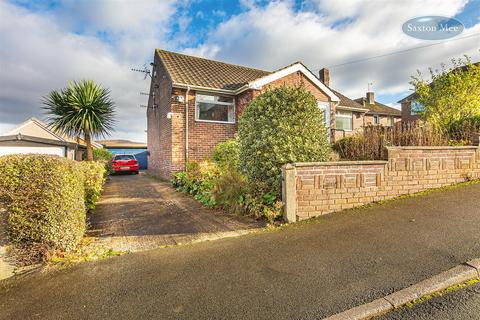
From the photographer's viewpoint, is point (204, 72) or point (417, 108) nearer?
point (204, 72)

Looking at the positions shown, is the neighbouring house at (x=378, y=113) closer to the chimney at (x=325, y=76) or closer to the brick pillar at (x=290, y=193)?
the chimney at (x=325, y=76)

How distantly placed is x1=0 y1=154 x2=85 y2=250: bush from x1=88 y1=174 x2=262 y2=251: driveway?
0.73 meters

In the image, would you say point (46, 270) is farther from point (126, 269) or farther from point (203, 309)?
point (203, 309)

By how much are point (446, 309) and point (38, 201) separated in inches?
176

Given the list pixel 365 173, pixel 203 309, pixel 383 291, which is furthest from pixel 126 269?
pixel 365 173

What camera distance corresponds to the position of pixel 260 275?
2.55 m

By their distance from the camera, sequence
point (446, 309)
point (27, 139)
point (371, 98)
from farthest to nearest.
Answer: point (371, 98), point (27, 139), point (446, 309)

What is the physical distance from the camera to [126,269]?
2771 mm

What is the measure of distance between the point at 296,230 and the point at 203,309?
218 cm

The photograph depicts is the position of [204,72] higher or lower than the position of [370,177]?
higher

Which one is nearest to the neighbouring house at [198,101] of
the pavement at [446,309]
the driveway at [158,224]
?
the driveway at [158,224]

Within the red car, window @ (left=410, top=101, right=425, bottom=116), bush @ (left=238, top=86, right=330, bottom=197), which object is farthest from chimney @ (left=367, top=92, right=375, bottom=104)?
bush @ (left=238, top=86, right=330, bottom=197)

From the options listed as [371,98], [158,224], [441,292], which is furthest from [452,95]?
[371,98]

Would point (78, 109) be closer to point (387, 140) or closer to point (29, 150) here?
point (29, 150)
